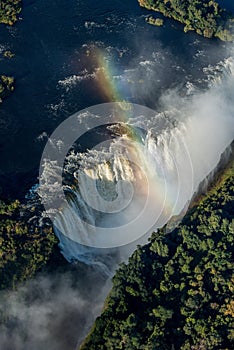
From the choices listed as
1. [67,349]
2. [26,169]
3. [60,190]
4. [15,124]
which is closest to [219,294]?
[67,349]

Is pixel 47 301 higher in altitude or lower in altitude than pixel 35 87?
lower

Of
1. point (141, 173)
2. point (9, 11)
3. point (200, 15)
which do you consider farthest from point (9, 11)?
point (141, 173)

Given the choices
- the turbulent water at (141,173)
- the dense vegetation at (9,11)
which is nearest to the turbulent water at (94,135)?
the turbulent water at (141,173)

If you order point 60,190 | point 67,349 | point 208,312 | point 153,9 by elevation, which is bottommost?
point 67,349

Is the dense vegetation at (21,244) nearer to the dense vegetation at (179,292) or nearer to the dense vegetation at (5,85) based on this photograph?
the dense vegetation at (179,292)

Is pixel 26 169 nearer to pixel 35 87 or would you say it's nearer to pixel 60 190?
pixel 60 190

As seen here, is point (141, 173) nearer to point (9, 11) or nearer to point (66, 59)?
point (66, 59)

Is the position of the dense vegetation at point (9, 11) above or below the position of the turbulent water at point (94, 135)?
above
